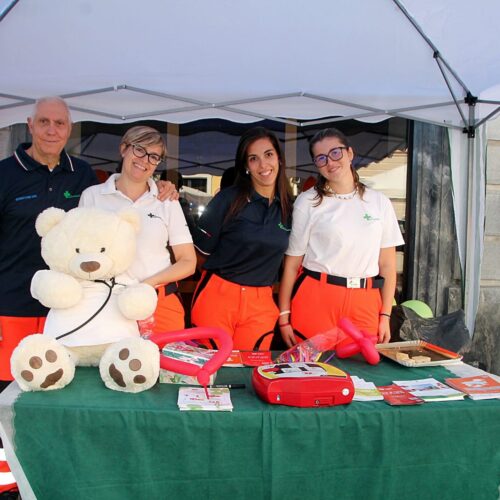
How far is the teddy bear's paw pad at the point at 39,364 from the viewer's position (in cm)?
145

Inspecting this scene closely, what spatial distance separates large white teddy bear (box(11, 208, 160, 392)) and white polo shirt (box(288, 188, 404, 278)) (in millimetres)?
1016

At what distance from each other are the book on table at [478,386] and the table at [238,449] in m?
0.09

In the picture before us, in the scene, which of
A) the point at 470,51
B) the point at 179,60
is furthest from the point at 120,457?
the point at 470,51

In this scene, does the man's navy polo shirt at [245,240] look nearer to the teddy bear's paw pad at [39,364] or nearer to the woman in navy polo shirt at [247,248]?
the woman in navy polo shirt at [247,248]

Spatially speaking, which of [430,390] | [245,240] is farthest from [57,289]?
[430,390]

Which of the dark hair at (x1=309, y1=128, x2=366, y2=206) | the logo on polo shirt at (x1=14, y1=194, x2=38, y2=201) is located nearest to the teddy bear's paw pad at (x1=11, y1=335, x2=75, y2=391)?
the logo on polo shirt at (x1=14, y1=194, x2=38, y2=201)

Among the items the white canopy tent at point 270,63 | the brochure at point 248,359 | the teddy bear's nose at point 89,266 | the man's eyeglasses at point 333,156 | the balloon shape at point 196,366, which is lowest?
the brochure at point 248,359

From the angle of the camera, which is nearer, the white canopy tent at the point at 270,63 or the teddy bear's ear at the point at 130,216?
the teddy bear's ear at the point at 130,216

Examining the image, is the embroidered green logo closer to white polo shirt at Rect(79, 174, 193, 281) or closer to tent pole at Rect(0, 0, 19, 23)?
white polo shirt at Rect(79, 174, 193, 281)

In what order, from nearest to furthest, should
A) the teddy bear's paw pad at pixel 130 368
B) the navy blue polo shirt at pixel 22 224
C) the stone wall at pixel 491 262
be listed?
1. the teddy bear's paw pad at pixel 130 368
2. the navy blue polo shirt at pixel 22 224
3. the stone wall at pixel 491 262

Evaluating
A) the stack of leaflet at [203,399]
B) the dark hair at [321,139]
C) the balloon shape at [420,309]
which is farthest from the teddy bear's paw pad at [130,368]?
the balloon shape at [420,309]

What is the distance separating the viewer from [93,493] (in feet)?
4.50

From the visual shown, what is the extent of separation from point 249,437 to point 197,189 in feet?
10.5

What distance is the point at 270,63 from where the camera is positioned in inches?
115
